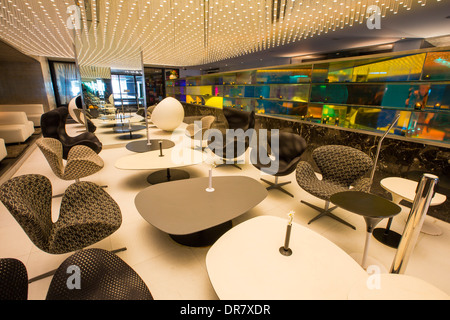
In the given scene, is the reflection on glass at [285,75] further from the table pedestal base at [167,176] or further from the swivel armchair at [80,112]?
the swivel armchair at [80,112]

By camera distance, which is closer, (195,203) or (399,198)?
(195,203)

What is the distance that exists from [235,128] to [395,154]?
349 centimetres

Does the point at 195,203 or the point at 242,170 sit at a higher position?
the point at 195,203

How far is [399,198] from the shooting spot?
247cm

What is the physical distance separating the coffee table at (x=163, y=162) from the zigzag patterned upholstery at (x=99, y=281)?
1.83m

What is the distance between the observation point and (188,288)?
66.2 inches

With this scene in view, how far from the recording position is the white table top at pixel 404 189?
7.20 feet

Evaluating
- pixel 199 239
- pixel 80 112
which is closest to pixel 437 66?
pixel 199 239

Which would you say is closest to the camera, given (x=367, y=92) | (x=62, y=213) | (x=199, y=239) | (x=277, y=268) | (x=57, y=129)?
(x=277, y=268)

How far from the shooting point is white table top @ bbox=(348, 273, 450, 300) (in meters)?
1.00

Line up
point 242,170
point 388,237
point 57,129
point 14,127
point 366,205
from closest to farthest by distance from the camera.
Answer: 1. point 366,205
2. point 388,237
3. point 57,129
4. point 242,170
5. point 14,127

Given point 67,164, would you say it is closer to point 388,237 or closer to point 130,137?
point 130,137

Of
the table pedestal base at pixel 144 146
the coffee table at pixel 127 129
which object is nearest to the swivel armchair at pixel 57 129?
the table pedestal base at pixel 144 146
